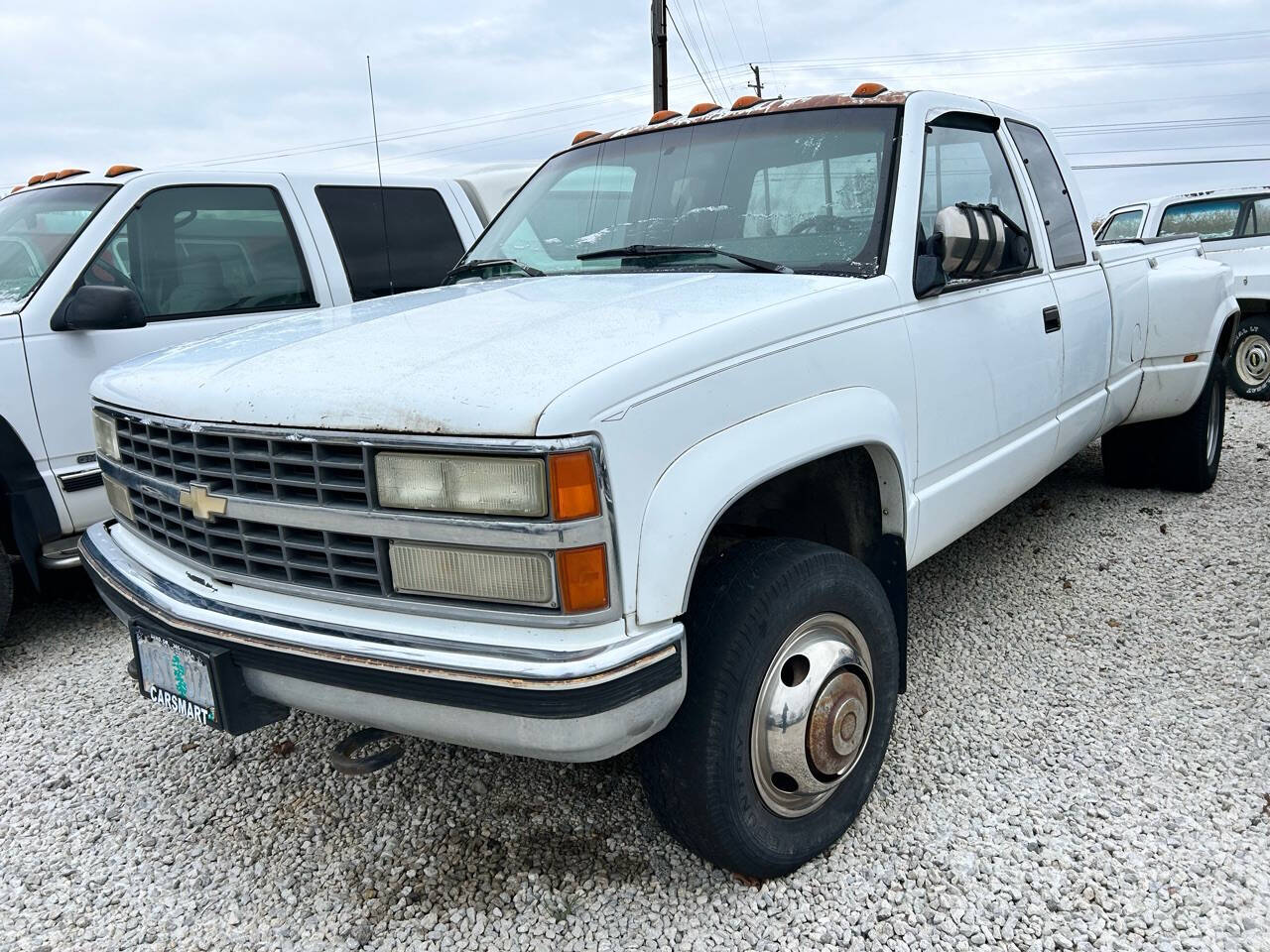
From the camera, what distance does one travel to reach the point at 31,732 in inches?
135

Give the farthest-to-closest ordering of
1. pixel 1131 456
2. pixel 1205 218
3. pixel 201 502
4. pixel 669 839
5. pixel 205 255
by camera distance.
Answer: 1. pixel 1205 218
2. pixel 1131 456
3. pixel 205 255
4. pixel 669 839
5. pixel 201 502

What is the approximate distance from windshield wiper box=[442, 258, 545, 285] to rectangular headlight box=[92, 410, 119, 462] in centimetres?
125

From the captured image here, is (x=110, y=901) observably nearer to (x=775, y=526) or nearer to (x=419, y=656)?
(x=419, y=656)

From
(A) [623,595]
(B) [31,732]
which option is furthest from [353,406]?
(B) [31,732]

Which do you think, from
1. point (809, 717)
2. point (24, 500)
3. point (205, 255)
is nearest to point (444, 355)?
point (809, 717)

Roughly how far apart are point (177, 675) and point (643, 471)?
130 centimetres

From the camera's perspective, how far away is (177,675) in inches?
92.6

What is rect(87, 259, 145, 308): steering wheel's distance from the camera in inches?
164

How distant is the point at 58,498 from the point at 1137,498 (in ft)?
17.8

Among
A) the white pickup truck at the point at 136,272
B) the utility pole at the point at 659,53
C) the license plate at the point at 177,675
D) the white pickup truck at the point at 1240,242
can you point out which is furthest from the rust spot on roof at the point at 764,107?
the utility pole at the point at 659,53

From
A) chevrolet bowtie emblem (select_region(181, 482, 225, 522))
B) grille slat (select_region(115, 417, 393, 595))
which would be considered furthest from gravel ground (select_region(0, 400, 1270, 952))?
chevrolet bowtie emblem (select_region(181, 482, 225, 522))

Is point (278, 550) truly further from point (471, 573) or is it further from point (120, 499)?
point (120, 499)

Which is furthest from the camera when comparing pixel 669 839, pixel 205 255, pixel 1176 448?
pixel 1176 448

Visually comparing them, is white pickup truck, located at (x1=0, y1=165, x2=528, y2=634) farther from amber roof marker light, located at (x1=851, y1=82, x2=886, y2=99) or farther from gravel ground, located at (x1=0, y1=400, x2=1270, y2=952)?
amber roof marker light, located at (x1=851, y1=82, x2=886, y2=99)
